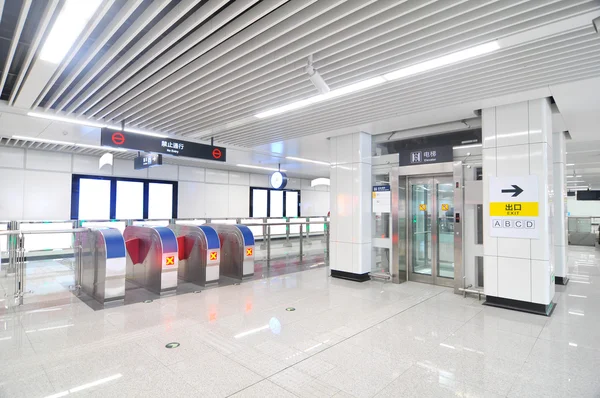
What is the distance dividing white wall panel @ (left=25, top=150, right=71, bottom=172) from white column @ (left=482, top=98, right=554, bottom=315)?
31.6 feet

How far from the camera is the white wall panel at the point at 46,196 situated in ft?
26.9

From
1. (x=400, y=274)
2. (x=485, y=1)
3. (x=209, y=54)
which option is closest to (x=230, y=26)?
(x=209, y=54)

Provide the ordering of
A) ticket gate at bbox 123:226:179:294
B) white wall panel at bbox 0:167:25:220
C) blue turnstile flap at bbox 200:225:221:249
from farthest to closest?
white wall panel at bbox 0:167:25:220 < blue turnstile flap at bbox 200:225:221:249 < ticket gate at bbox 123:226:179:294

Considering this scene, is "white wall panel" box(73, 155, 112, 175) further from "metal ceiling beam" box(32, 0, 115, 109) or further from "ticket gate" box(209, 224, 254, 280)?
"metal ceiling beam" box(32, 0, 115, 109)

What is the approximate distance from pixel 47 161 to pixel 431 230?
30.2 ft

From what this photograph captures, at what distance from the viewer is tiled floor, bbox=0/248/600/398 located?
2521 millimetres

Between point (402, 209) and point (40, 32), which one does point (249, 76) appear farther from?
point (402, 209)

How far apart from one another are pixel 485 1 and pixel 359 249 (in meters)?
4.49

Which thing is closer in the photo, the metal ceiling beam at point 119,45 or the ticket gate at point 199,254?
the metal ceiling beam at point 119,45

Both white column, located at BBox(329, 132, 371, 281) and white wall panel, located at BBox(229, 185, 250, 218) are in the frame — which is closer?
white column, located at BBox(329, 132, 371, 281)

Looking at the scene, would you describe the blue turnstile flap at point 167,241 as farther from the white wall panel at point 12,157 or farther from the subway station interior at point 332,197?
the white wall panel at point 12,157

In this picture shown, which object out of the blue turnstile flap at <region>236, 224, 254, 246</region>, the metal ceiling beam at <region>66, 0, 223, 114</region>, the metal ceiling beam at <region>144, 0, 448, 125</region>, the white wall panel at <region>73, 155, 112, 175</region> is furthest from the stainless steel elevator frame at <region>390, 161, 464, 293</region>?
the white wall panel at <region>73, 155, 112, 175</region>

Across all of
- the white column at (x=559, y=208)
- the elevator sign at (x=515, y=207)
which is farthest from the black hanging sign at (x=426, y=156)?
the white column at (x=559, y=208)

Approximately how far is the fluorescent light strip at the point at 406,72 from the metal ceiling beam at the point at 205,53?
141cm
